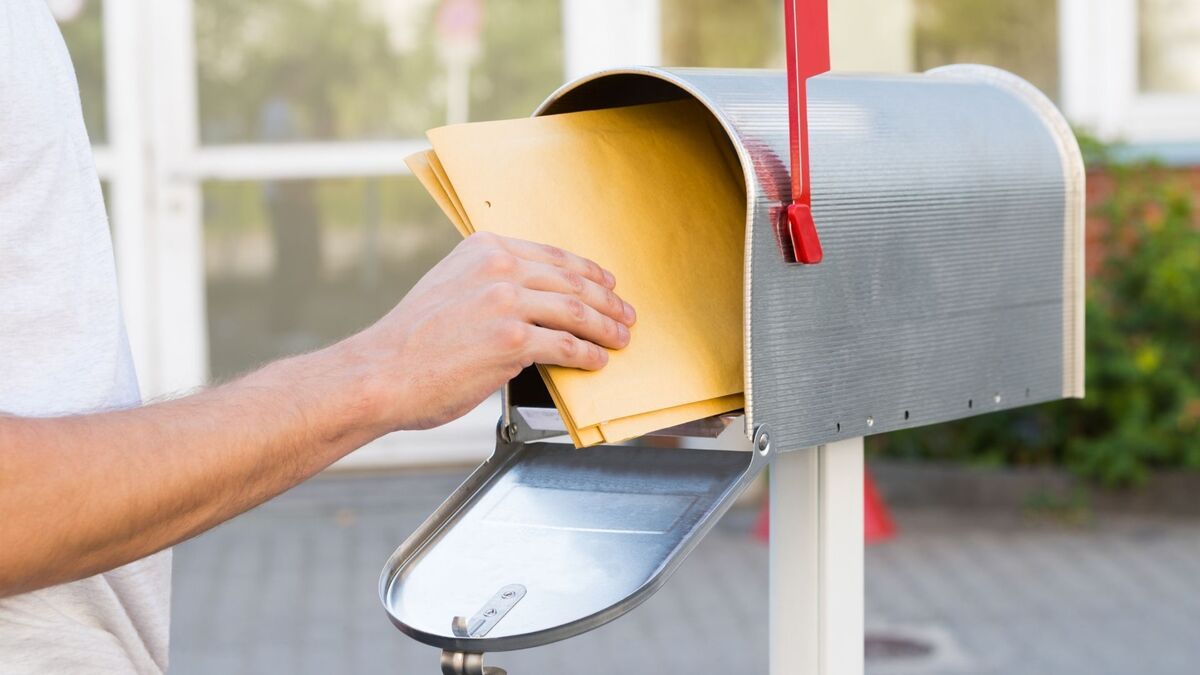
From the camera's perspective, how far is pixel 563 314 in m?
1.34

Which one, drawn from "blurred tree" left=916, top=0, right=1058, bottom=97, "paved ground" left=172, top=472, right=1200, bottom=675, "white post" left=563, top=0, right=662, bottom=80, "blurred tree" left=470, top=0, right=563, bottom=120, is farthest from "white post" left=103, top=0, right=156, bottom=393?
"blurred tree" left=916, top=0, right=1058, bottom=97

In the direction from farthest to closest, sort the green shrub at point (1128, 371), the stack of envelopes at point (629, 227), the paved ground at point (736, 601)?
the green shrub at point (1128, 371), the paved ground at point (736, 601), the stack of envelopes at point (629, 227)

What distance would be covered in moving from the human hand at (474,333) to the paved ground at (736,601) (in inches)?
124

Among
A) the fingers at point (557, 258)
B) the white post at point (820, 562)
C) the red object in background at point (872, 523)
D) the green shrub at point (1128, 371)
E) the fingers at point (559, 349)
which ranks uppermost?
the fingers at point (557, 258)

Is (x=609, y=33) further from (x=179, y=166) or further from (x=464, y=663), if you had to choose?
(x=464, y=663)

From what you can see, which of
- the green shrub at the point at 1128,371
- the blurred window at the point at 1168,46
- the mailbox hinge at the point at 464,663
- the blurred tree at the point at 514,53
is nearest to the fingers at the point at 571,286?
the mailbox hinge at the point at 464,663

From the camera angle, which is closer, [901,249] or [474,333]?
[474,333]

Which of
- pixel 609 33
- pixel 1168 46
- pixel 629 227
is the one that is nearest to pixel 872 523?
pixel 609 33

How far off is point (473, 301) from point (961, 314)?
0.59 m

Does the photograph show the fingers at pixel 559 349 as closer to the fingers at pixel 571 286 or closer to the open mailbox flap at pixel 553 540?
the fingers at pixel 571 286

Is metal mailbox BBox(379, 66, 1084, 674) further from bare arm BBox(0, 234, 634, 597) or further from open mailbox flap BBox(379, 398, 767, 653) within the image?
bare arm BBox(0, 234, 634, 597)

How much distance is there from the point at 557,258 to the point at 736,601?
3.79 metres

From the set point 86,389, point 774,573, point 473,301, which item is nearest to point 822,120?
point 473,301

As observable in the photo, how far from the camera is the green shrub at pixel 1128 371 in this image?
5953mm
